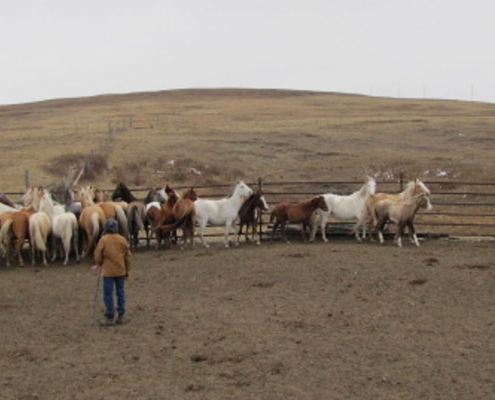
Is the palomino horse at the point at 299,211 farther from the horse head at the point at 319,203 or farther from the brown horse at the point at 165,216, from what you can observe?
the brown horse at the point at 165,216

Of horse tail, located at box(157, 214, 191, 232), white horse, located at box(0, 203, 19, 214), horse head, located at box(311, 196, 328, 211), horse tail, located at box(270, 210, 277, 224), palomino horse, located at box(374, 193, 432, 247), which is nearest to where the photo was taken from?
palomino horse, located at box(374, 193, 432, 247)

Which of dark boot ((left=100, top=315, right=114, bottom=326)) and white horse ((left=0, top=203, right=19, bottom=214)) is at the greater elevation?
white horse ((left=0, top=203, right=19, bottom=214))

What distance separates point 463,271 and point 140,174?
21591 mm

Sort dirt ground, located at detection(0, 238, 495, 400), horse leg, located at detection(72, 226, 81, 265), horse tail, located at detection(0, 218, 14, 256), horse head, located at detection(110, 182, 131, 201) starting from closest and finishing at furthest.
A: 1. dirt ground, located at detection(0, 238, 495, 400)
2. horse tail, located at detection(0, 218, 14, 256)
3. horse leg, located at detection(72, 226, 81, 265)
4. horse head, located at detection(110, 182, 131, 201)

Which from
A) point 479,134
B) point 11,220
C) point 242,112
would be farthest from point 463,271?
point 242,112

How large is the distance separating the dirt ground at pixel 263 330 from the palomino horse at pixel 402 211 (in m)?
1.03

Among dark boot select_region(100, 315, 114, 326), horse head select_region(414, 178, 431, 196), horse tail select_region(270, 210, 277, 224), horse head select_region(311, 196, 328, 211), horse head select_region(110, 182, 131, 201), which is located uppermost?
horse head select_region(414, 178, 431, 196)

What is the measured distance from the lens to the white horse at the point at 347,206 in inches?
644

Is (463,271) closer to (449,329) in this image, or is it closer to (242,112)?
(449,329)

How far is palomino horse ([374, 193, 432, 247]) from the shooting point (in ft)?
49.2

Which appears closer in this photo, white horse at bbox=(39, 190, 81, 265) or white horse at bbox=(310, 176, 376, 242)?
white horse at bbox=(39, 190, 81, 265)

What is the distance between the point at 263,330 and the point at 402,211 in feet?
23.0

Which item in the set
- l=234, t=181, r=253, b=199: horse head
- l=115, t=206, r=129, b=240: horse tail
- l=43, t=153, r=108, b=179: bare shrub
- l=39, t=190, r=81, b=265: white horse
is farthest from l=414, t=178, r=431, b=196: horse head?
l=43, t=153, r=108, b=179: bare shrub

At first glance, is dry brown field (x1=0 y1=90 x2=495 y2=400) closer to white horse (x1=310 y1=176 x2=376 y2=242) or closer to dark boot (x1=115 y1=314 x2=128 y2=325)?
dark boot (x1=115 y1=314 x2=128 y2=325)
